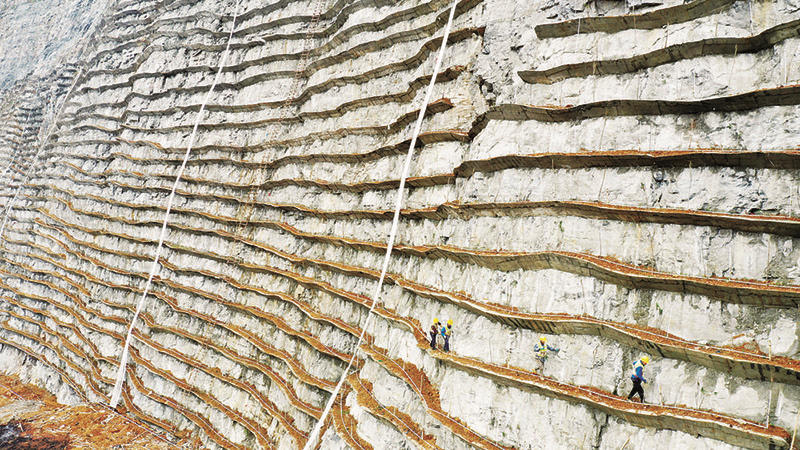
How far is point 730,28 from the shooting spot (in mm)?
8906

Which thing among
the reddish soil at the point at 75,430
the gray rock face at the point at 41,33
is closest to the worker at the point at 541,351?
the reddish soil at the point at 75,430

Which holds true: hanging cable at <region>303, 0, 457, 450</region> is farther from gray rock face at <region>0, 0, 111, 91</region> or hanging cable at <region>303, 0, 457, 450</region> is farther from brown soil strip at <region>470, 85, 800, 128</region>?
gray rock face at <region>0, 0, 111, 91</region>

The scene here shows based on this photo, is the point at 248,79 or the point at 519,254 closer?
the point at 519,254

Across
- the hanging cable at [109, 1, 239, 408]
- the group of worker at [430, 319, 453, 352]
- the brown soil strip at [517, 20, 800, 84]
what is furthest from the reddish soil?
the brown soil strip at [517, 20, 800, 84]

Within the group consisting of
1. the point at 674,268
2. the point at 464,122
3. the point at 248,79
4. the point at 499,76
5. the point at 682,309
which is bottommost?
the point at 682,309

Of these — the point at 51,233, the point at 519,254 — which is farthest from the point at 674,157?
the point at 51,233

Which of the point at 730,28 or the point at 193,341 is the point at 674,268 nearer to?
the point at 730,28

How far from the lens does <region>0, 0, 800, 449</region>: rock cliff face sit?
7.70 meters

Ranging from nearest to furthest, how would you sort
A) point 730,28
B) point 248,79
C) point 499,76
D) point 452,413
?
point 730,28 < point 452,413 < point 499,76 < point 248,79

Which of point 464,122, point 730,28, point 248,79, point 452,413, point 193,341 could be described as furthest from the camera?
point 248,79

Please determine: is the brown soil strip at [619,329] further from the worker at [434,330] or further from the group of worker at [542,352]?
the worker at [434,330]

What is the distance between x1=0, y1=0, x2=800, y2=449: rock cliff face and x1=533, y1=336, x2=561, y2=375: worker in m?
0.18

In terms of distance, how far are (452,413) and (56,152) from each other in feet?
129

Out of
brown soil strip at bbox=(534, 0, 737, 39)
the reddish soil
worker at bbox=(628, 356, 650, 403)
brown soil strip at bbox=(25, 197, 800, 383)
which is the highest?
brown soil strip at bbox=(534, 0, 737, 39)
